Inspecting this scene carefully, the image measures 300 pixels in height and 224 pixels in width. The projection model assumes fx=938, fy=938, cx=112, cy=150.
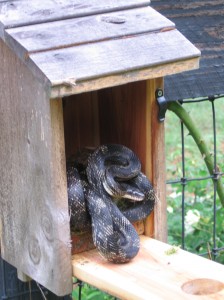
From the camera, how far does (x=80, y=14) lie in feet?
9.19

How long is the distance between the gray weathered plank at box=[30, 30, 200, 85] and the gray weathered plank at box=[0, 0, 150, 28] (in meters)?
0.16

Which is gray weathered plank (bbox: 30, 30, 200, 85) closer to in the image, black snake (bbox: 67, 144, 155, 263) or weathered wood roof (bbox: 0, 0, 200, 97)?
weathered wood roof (bbox: 0, 0, 200, 97)

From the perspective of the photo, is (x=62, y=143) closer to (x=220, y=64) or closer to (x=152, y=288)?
(x=152, y=288)

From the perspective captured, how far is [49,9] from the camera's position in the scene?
2799mm

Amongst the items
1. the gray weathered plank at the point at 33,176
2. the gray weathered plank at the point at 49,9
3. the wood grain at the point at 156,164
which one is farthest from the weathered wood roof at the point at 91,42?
the wood grain at the point at 156,164

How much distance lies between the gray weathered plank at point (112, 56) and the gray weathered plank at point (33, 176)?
85 mm

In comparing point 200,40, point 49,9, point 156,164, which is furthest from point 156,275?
point 200,40

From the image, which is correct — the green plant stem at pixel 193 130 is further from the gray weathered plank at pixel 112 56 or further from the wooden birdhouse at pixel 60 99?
the gray weathered plank at pixel 112 56

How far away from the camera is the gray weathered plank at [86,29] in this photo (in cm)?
265

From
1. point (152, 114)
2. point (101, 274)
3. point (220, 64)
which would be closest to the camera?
point (101, 274)

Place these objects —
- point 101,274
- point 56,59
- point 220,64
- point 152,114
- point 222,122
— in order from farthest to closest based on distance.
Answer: point 222,122
point 220,64
point 152,114
point 101,274
point 56,59

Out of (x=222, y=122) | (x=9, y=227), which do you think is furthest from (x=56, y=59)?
(x=222, y=122)

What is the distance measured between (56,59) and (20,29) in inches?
7.0

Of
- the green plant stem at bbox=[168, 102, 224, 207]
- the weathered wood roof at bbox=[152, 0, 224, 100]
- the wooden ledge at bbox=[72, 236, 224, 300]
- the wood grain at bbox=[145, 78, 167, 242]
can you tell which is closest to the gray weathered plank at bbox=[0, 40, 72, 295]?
the wooden ledge at bbox=[72, 236, 224, 300]
